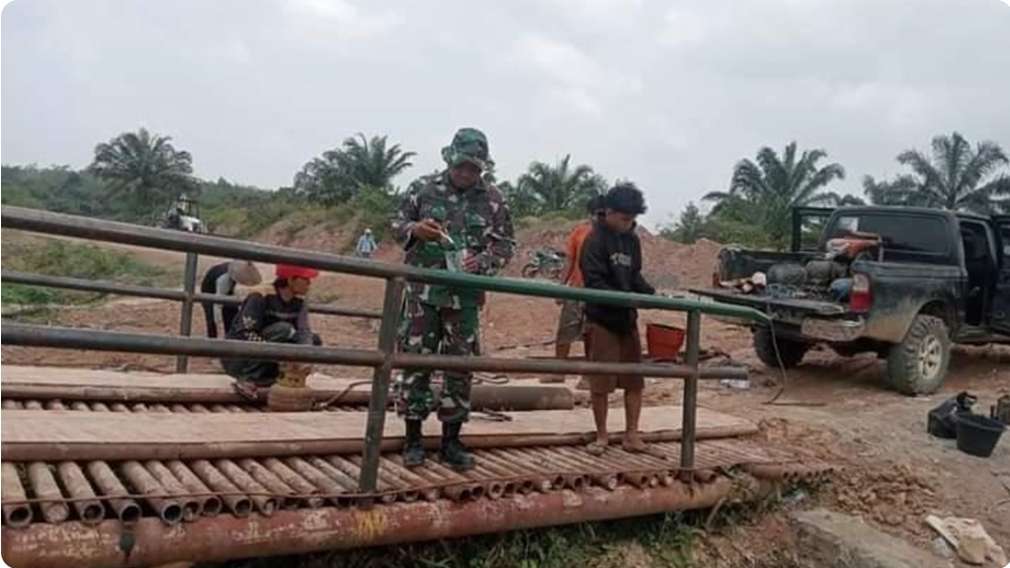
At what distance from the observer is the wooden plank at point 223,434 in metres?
2.83

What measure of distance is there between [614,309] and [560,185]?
2788cm

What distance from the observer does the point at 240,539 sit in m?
2.56

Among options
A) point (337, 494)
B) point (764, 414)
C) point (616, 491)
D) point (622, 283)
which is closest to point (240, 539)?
point (337, 494)

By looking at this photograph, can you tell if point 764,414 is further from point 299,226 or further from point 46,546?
point 299,226

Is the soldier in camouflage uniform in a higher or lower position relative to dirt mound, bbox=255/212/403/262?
lower

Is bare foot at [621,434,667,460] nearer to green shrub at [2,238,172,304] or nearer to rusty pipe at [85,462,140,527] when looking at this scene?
rusty pipe at [85,462,140,527]

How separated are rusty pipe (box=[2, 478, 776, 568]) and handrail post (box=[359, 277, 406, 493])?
0.41 ft

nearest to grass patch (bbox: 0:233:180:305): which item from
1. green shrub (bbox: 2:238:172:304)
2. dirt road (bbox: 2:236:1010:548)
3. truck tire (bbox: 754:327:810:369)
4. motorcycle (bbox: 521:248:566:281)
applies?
green shrub (bbox: 2:238:172:304)

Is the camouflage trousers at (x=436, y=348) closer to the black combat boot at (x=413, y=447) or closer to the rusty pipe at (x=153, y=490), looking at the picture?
the black combat boot at (x=413, y=447)

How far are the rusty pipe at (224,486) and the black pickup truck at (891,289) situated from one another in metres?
4.34

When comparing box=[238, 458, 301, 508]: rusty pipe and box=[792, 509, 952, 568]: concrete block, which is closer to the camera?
box=[238, 458, 301, 508]: rusty pipe

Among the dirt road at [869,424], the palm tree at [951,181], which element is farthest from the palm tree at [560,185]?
the dirt road at [869,424]

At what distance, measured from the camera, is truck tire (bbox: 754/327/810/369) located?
7.96 metres

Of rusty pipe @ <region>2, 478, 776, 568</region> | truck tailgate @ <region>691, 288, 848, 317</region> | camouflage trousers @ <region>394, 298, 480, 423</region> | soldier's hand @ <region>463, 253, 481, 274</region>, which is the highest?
truck tailgate @ <region>691, 288, 848, 317</region>
